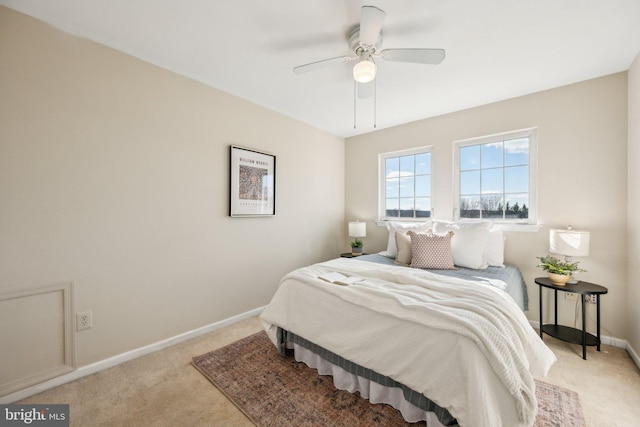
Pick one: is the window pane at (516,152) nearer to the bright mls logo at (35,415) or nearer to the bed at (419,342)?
the bed at (419,342)

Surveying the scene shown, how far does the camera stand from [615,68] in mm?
2277

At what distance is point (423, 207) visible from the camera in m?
3.61

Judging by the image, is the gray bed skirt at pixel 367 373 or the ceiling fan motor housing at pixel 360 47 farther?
the ceiling fan motor housing at pixel 360 47

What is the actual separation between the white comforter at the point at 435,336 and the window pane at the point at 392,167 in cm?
224

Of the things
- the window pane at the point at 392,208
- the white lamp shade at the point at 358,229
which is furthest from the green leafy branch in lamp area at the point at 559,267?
the white lamp shade at the point at 358,229

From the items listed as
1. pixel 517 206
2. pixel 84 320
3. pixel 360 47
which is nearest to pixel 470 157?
pixel 517 206

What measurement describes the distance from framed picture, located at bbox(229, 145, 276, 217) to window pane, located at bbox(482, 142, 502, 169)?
8.39 ft

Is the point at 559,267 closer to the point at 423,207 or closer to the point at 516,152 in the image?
the point at 516,152

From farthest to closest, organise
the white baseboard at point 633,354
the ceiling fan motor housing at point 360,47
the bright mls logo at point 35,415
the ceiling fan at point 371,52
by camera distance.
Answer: the white baseboard at point 633,354
the ceiling fan motor housing at point 360,47
the ceiling fan at point 371,52
the bright mls logo at point 35,415

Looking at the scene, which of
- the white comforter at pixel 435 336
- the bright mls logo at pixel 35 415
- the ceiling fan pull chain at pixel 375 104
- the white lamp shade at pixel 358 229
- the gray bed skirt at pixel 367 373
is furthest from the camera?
the white lamp shade at pixel 358 229

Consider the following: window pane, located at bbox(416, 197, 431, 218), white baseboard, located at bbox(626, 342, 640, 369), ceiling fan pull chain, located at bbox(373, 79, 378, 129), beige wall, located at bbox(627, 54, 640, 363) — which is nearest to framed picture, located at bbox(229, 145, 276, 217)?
ceiling fan pull chain, located at bbox(373, 79, 378, 129)

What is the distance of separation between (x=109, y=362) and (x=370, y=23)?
9.97 feet

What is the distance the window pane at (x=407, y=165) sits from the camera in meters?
3.73

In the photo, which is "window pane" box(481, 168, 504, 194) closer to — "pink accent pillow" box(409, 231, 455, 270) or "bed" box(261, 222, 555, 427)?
"pink accent pillow" box(409, 231, 455, 270)
